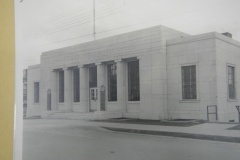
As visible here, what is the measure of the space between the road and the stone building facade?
0.37 meters

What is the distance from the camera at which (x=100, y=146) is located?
5.00 metres

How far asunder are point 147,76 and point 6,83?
2647mm

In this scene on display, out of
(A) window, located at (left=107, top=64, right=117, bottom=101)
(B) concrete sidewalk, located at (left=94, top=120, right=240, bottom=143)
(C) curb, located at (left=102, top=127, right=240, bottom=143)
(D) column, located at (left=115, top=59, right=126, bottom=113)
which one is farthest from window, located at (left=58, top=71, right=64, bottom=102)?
(C) curb, located at (left=102, top=127, right=240, bottom=143)

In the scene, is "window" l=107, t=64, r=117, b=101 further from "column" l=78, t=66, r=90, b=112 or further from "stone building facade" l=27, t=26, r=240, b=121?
"column" l=78, t=66, r=90, b=112

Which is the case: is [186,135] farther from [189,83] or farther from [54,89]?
[54,89]

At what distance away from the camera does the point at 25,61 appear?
424 centimetres

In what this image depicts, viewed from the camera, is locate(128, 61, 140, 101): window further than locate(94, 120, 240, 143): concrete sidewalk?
Yes

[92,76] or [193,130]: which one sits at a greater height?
[92,76]

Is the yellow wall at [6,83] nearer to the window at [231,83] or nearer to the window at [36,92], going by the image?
the window at [36,92]

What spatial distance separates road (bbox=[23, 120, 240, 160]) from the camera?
420cm

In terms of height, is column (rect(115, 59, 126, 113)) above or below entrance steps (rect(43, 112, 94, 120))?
above

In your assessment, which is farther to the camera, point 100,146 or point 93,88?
point 93,88

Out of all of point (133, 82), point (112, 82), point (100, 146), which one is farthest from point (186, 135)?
point (112, 82)

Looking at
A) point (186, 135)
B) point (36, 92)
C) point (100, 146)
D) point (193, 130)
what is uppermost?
point (36, 92)
